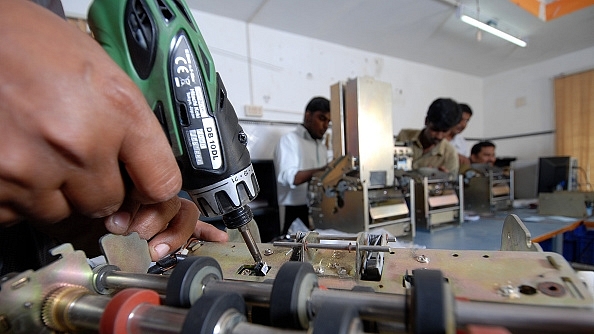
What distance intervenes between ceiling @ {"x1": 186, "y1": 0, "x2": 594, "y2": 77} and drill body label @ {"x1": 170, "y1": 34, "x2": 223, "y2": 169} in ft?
7.13

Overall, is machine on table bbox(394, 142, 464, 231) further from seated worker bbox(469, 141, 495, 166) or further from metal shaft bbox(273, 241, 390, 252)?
seated worker bbox(469, 141, 495, 166)

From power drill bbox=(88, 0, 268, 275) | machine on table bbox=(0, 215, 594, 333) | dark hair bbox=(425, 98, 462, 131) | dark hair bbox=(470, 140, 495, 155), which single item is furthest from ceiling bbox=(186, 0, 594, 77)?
machine on table bbox=(0, 215, 594, 333)

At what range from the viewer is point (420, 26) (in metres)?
3.03

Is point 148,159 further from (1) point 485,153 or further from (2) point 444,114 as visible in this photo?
(1) point 485,153

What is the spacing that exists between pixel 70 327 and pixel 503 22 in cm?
412

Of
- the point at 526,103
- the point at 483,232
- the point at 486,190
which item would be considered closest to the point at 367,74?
the point at 486,190

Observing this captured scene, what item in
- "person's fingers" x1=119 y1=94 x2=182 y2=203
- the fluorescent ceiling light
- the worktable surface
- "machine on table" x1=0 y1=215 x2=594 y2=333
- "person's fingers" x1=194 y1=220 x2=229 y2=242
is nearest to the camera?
"machine on table" x1=0 y1=215 x2=594 y2=333

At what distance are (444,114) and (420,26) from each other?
1476mm

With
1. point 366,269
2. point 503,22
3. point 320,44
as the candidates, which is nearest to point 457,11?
point 503,22

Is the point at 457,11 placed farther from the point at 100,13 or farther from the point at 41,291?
the point at 41,291

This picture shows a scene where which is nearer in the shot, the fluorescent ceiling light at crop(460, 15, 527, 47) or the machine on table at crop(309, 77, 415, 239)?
the machine on table at crop(309, 77, 415, 239)

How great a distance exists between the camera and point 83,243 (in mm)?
597

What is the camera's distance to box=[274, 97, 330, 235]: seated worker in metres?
2.19

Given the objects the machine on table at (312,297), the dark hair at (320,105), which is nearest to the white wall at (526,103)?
the dark hair at (320,105)
